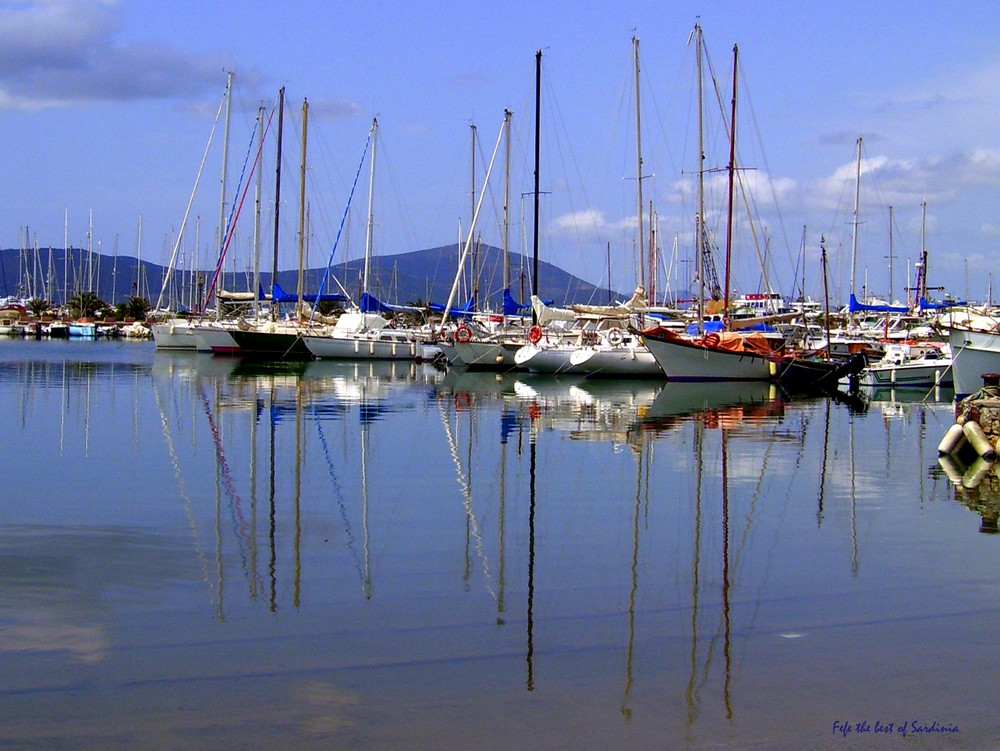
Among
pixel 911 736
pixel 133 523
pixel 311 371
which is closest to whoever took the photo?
pixel 911 736

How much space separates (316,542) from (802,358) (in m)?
34.1

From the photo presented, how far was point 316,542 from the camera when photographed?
44.0ft

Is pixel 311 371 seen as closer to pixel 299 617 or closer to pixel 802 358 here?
pixel 802 358

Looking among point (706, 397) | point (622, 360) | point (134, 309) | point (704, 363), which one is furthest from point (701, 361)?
point (134, 309)

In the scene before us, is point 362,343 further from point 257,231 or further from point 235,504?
point 235,504

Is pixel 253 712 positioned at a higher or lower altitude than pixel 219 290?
lower

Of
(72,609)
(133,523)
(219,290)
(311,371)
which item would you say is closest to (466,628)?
(72,609)

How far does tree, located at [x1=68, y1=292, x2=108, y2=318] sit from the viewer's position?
13475 cm

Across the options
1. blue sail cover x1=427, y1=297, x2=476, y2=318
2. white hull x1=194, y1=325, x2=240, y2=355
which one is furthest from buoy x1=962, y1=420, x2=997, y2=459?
white hull x1=194, y1=325, x2=240, y2=355

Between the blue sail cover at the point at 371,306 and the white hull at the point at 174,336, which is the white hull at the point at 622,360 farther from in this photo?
the white hull at the point at 174,336

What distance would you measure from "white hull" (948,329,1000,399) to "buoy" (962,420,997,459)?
1119 centimetres

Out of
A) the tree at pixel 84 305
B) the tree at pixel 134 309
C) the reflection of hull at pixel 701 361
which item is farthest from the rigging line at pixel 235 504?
the tree at pixel 134 309

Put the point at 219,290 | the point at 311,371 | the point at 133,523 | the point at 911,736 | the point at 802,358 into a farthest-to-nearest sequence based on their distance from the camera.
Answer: the point at 219,290
the point at 311,371
the point at 802,358
the point at 133,523
the point at 911,736

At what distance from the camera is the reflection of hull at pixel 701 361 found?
4309 cm
